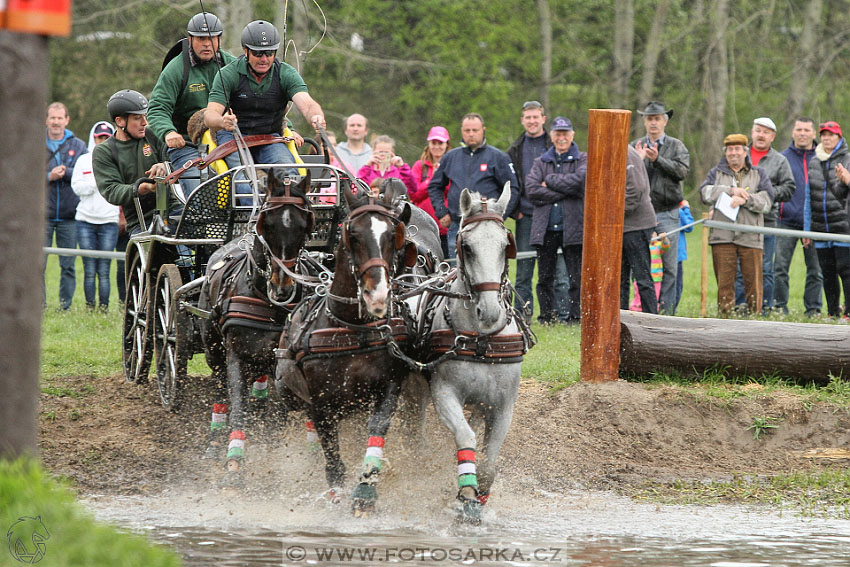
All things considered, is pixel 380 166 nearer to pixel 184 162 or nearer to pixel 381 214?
pixel 184 162

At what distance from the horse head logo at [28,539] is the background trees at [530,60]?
22991mm

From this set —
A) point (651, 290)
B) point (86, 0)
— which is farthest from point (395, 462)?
point (86, 0)

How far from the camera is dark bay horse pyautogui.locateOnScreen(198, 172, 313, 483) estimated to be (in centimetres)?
736

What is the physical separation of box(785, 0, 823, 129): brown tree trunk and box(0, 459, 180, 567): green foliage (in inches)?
993

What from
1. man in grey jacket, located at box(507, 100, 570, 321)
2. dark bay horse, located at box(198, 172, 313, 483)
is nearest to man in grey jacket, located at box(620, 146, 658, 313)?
man in grey jacket, located at box(507, 100, 570, 321)

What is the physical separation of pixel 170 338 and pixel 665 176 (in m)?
6.14

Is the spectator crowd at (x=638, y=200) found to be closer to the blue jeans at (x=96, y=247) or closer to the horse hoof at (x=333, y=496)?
the blue jeans at (x=96, y=247)

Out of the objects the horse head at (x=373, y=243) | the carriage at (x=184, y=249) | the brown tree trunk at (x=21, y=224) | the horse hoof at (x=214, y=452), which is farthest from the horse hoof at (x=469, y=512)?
the brown tree trunk at (x=21, y=224)

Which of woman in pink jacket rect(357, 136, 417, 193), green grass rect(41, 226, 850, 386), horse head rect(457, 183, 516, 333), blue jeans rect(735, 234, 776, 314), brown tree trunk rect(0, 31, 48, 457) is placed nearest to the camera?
brown tree trunk rect(0, 31, 48, 457)

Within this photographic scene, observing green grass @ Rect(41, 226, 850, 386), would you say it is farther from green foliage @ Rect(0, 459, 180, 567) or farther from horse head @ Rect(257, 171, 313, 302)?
green foliage @ Rect(0, 459, 180, 567)

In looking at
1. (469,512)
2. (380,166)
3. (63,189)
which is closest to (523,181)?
(380,166)

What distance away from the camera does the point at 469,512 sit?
21.7 ft

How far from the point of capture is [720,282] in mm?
13156

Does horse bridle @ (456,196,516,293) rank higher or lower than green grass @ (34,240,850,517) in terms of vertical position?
higher
